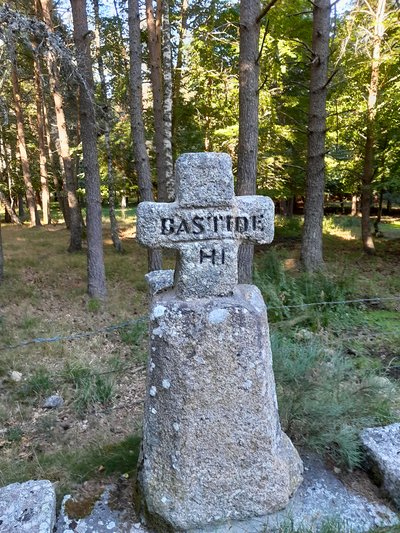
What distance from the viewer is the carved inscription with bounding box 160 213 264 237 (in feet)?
7.29

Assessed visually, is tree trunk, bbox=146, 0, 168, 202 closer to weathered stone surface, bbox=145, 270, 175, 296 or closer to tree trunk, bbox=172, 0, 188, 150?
tree trunk, bbox=172, 0, 188, 150

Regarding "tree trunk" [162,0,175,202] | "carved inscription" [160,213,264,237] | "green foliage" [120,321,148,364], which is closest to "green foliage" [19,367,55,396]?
"green foliage" [120,321,148,364]


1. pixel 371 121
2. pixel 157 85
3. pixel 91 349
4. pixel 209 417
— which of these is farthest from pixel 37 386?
pixel 371 121

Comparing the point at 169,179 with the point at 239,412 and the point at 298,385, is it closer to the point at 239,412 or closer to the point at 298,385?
the point at 298,385

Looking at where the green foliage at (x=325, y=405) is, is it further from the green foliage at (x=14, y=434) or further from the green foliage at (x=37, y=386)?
the green foliage at (x=37, y=386)

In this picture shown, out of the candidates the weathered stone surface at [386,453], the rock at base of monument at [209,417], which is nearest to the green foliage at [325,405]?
the weathered stone surface at [386,453]

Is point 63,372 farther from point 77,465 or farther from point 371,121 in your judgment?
point 371,121

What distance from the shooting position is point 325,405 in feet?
10.3

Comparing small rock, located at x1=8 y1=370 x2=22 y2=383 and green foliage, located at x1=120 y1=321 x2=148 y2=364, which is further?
green foliage, located at x1=120 y1=321 x2=148 y2=364

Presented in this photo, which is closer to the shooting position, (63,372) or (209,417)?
(209,417)

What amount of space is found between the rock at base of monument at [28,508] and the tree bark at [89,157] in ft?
21.1

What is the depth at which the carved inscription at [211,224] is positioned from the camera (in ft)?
7.29

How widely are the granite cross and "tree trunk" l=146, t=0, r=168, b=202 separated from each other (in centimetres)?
988

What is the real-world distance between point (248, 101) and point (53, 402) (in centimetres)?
562
